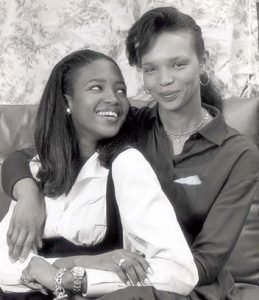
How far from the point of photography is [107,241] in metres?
1.51

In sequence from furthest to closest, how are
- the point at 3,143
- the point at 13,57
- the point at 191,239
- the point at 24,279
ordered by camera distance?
the point at 13,57
the point at 3,143
the point at 191,239
the point at 24,279

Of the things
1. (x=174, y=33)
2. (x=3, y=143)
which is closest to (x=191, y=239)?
(x=174, y=33)

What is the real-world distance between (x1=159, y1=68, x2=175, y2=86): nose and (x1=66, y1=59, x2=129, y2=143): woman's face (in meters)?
0.14

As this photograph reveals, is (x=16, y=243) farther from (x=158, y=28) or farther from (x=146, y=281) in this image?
(x=158, y=28)

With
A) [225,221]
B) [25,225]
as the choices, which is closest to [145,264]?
[225,221]

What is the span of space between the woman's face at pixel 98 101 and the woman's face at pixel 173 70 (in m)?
0.10

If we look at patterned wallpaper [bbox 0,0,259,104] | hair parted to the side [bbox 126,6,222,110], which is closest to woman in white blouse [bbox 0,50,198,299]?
hair parted to the side [bbox 126,6,222,110]

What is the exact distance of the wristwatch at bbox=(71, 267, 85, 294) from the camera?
4.35 ft

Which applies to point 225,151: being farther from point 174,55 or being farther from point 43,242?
point 43,242

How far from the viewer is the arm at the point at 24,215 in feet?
4.93

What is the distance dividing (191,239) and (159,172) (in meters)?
0.19

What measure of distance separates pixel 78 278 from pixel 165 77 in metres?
0.55

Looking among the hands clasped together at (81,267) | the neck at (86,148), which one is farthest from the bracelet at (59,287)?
the neck at (86,148)

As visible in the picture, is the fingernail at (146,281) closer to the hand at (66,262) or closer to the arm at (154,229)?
the arm at (154,229)
